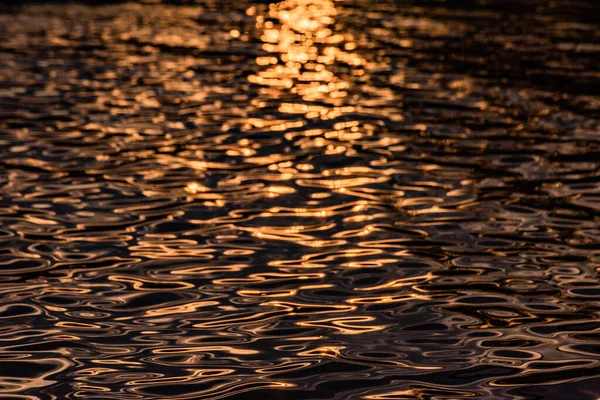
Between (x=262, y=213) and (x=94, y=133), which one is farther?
(x=94, y=133)

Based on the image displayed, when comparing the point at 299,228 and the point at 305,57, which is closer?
the point at 299,228

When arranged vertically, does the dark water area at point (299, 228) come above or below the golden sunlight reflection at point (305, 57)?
→ below

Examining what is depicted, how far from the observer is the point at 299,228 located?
553 inches

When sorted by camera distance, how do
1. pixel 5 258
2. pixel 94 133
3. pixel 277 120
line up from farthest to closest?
pixel 277 120 < pixel 94 133 < pixel 5 258

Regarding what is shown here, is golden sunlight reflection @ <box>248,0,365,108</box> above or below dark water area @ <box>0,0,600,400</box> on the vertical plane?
above

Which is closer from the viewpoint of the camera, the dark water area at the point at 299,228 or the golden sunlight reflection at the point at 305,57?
the dark water area at the point at 299,228

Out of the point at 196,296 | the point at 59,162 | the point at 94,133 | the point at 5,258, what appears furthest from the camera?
the point at 94,133

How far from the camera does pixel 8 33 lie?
112 ft

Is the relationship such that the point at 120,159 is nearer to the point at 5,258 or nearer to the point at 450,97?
the point at 5,258

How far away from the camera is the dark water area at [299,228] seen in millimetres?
9648

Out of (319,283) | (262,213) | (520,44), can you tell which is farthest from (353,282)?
(520,44)

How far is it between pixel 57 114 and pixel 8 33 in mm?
13724

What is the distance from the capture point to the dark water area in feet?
31.7

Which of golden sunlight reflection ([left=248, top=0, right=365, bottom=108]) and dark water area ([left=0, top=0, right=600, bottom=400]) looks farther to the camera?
golden sunlight reflection ([left=248, top=0, right=365, bottom=108])
